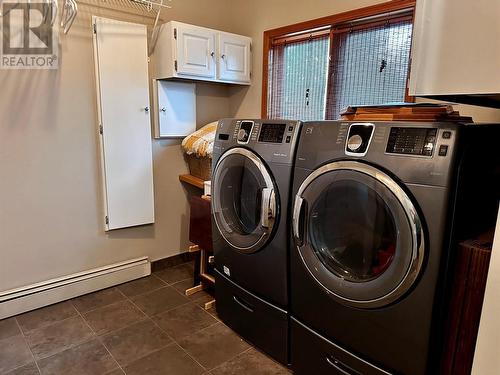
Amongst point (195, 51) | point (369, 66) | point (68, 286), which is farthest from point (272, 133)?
point (68, 286)

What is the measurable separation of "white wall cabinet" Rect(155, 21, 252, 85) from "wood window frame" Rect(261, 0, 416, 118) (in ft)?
0.56

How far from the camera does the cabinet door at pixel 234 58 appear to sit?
9.22 ft

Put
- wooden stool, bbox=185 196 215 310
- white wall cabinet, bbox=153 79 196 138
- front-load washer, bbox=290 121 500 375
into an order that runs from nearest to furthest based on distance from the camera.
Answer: front-load washer, bbox=290 121 500 375, wooden stool, bbox=185 196 215 310, white wall cabinet, bbox=153 79 196 138

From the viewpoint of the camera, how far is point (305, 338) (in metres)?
1.73

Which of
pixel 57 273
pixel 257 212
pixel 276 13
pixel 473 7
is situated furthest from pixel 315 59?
pixel 57 273

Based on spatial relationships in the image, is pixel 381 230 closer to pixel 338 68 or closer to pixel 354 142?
pixel 354 142

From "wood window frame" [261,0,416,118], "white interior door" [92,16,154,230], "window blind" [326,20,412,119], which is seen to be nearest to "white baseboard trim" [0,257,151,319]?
"white interior door" [92,16,154,230]

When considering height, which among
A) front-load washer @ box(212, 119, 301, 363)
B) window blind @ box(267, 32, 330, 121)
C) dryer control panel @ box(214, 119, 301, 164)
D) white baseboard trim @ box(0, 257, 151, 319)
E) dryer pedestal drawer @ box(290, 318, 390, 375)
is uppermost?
window blind @ box(267, 32, 330, 121)

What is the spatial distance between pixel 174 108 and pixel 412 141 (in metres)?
2.08

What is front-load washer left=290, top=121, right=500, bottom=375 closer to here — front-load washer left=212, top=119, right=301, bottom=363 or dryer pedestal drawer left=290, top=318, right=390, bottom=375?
dryer pedestal drawer left=290, top=318, right=390, bottom=375

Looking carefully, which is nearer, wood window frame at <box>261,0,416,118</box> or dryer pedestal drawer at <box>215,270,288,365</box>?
dryer pedestal drawer at <box>215,270,288,365</box>

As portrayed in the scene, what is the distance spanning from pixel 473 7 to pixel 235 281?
5.71 ft

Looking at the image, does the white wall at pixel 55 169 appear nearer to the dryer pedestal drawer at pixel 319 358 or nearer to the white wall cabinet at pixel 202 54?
the white wall cabinet at pixel 202 54

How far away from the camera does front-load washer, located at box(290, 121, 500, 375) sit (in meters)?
1.20
